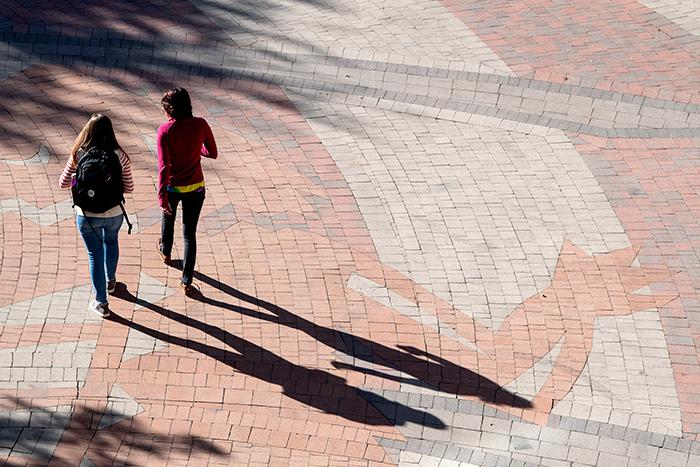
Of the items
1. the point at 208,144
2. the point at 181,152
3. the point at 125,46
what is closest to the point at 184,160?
the point at 181,152

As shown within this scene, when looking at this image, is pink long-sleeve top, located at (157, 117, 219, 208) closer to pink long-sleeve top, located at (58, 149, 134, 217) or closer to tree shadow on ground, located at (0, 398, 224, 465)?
pink long-sleeve top, located at (58, 149, 134, 217)

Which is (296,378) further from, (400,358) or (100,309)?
(100,309)

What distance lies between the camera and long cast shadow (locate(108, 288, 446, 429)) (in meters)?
7.82

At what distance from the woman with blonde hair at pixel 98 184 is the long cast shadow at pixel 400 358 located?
1022 mm

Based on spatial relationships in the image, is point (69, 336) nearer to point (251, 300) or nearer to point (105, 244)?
point (105, 244)

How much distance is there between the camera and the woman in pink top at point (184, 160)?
794 cm

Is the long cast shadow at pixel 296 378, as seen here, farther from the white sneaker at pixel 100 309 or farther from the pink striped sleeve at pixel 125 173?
the pink striped sleeve at pixel 125 173

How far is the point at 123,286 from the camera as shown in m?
8.78

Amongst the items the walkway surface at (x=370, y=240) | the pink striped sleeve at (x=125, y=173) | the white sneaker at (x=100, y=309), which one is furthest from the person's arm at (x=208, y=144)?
the white sneaker at (x=100, y=309)

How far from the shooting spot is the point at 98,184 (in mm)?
7625

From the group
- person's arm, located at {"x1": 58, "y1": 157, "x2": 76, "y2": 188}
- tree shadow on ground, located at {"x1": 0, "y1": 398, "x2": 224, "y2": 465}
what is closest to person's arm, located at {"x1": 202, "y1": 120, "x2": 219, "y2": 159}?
person's arm, located at {"x1": 58, "y1": 157, "x2": 76, "y2": 188}

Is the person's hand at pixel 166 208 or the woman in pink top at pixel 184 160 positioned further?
the person's hand at pixel 166 208

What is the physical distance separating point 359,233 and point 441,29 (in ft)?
14.3

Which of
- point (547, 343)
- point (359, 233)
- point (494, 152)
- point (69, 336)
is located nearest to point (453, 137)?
point (494, 152)
